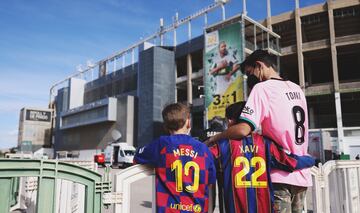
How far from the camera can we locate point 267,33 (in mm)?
35156

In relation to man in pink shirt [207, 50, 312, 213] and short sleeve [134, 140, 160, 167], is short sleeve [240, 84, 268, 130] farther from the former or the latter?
short sleeve [134, 140, 160, 167]

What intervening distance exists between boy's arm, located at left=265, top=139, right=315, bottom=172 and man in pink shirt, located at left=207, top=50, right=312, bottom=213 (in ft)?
0.11

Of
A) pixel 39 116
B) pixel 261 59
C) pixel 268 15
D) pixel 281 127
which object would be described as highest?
pixel 268 15

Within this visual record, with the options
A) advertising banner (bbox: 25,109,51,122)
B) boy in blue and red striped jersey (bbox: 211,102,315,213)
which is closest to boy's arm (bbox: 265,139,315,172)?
boy in blue and red striped jersey (bbox: 211,102,315,213)

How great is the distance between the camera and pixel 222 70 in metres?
31.4

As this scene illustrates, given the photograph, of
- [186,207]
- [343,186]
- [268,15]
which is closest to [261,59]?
[186,207]

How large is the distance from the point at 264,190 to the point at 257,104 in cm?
57

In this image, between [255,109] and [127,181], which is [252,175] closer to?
[255,109]

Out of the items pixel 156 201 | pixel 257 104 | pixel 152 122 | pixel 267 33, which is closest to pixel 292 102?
pixel 257 104

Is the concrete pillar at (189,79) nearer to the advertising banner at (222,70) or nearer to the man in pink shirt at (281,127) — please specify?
the advertising banner at (222,70)

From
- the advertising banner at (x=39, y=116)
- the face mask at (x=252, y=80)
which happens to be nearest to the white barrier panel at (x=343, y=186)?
the face mask at (x=252, y=80)

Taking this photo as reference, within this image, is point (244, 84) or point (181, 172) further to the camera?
point (244, 84)

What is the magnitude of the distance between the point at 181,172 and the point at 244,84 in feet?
90.4

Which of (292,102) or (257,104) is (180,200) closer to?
(257,104)
